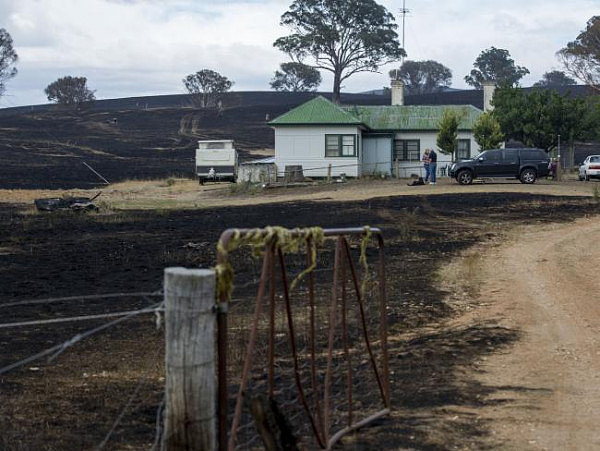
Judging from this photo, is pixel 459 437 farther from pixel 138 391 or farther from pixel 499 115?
pixel 499 115

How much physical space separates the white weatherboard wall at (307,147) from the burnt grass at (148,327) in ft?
63.6

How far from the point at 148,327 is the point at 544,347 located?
4862 mm

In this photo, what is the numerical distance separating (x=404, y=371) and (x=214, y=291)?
563 centimetres

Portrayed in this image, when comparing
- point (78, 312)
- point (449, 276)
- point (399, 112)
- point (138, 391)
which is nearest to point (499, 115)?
point (399, 112)

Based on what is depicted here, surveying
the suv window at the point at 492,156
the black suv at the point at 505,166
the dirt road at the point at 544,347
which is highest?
the suv window at the point at 492,156

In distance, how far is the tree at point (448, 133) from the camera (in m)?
48.1

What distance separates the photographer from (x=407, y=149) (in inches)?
2080

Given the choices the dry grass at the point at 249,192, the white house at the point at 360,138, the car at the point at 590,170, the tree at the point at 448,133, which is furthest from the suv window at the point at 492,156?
the car at the point at 590,170

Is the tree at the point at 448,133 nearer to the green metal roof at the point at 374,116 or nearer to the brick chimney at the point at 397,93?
the green metal roof at the point at 374,116

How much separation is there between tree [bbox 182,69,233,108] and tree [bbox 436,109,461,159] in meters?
65.2

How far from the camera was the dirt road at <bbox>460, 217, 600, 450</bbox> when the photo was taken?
7953 mm

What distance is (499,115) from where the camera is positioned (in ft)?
180

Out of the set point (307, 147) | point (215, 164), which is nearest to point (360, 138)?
point (307, 147)

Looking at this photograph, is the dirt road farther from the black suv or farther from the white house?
the white house
